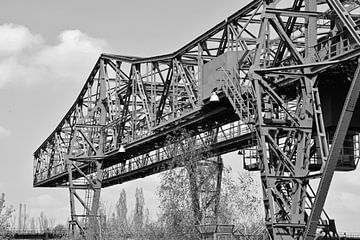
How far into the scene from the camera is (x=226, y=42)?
130 feet

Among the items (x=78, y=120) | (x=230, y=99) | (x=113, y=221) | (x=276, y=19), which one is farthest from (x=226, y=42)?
(x=113, y=221)

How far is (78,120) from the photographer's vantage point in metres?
75.3

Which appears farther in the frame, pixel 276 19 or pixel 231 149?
pixel 231 149

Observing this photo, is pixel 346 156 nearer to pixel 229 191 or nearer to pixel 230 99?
pixel 230 99

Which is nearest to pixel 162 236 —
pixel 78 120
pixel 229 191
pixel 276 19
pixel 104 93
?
pixel 229 191

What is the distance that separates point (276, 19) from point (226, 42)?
27.1 ft

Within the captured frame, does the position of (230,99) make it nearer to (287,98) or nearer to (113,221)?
(287,98)

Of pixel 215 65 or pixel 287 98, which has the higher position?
pixel 215 65

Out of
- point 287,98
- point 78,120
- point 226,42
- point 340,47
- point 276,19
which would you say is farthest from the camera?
point 78,120

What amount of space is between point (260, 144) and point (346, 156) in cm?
421

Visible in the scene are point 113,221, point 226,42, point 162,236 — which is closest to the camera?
point 226,42

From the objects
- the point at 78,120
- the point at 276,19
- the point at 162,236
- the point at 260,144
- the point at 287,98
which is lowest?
the point at 162,236

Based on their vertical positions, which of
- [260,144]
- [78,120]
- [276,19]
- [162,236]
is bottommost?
[162,236]

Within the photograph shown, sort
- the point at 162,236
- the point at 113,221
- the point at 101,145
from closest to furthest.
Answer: the point at 162,236, the point at 101,145, the point at 113,221
